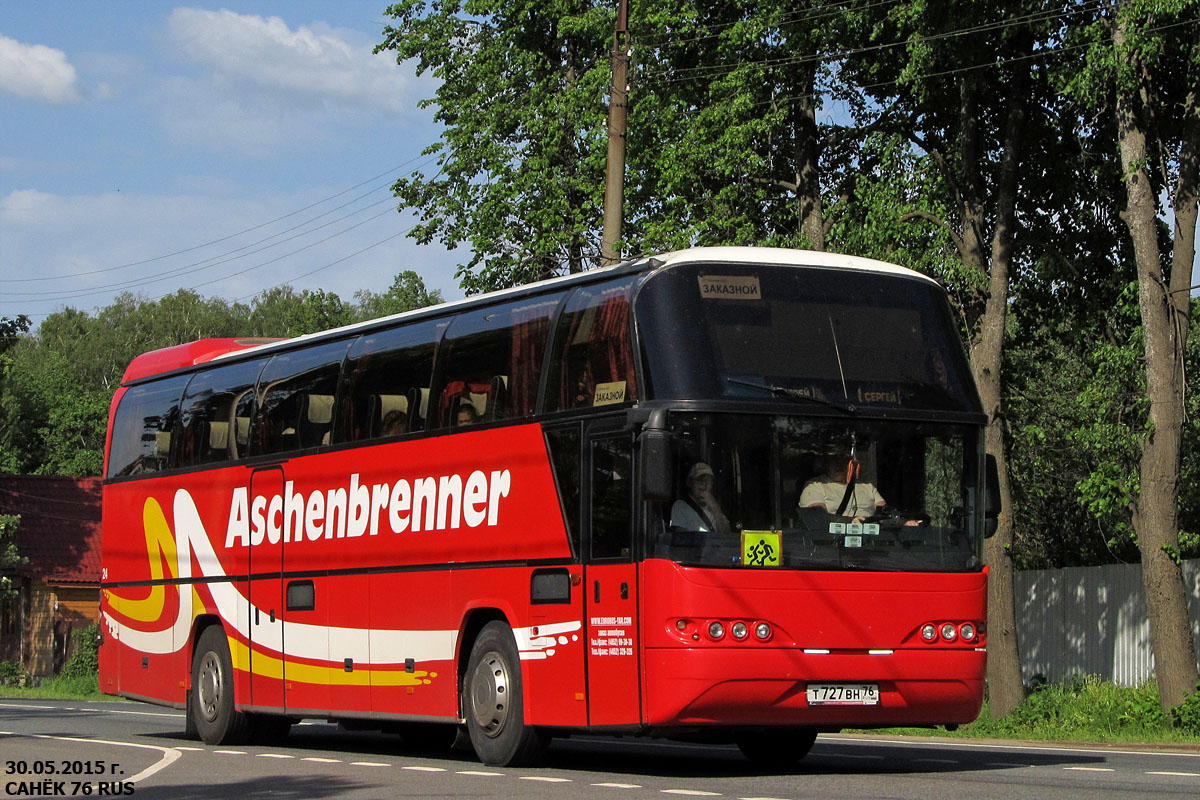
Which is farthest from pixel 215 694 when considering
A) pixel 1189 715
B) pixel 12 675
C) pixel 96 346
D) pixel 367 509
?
pixel 96 346

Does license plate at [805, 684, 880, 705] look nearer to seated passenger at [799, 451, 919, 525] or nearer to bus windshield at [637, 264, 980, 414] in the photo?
seated passenger at [799, 451, 919, 525]

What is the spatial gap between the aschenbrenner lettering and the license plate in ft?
10.6

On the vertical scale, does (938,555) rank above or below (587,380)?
below

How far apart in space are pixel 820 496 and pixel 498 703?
355 centimetres

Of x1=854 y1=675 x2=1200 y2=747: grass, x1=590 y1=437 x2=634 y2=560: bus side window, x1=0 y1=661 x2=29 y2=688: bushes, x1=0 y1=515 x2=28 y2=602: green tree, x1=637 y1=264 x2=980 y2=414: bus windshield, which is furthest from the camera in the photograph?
x1=0 y1=661 x2=29 y2=688: bushes

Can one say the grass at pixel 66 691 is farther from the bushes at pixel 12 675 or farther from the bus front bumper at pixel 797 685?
the bus front bumper at pixel 797 685

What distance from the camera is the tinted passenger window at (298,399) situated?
1795cm

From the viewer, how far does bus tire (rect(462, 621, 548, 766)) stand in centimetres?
1466

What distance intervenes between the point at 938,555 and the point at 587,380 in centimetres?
301

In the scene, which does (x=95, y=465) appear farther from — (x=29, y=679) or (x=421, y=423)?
(x=421, y=423)

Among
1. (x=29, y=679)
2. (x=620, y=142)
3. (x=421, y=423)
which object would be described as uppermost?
(x=620, y=142)

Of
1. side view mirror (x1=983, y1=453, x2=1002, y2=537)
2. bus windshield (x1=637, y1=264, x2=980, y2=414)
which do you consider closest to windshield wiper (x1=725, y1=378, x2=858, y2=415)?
bus windshield (x1=637, y1=264, x2=980, y2=414)

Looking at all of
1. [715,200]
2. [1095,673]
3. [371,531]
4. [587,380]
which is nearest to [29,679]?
[715,200]

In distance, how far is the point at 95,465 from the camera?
8600 cm
